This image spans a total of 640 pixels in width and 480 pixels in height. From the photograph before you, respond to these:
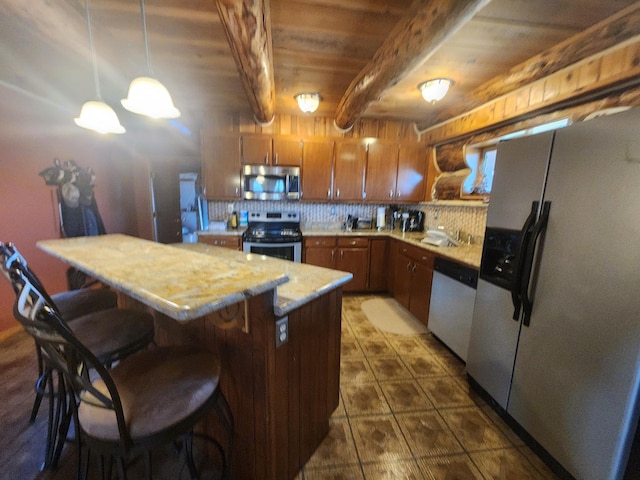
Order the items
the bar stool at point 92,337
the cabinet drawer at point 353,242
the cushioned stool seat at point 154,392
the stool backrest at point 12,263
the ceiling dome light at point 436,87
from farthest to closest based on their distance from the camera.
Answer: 1. the cabinet drawer at point 353,242
2. the ceiling dome light at point 436,87
3. the bar stool at point 92,337
4. the stool backrest at point 12,263
5. the cushioned stool seat at point 154,392

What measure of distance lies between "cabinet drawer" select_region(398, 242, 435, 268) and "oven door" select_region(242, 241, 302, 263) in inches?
52.0

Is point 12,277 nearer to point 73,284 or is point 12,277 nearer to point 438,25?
point 73,284

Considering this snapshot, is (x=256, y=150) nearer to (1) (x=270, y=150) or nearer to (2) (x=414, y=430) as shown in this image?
(1) (x=270, y=150)

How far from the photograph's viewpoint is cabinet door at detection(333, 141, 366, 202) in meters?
3.70

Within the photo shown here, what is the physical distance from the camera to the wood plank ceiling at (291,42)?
148 cm

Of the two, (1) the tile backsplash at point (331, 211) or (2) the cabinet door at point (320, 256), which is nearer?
(1) the tile backsplash at point (331, 211)

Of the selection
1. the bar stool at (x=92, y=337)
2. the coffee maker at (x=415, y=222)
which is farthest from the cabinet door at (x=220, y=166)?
the coffee maker at (x=415, y=222)

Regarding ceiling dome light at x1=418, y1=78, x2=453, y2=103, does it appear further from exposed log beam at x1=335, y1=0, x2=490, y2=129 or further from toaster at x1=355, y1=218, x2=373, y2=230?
toaster at x1=355, y1=218, x2=373, y2=230

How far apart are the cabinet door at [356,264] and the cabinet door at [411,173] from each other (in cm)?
103

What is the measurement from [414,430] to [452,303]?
1.09 m

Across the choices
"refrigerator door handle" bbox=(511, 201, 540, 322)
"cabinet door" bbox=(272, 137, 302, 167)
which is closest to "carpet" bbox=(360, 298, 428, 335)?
"refrigerator door handle" bbox=(511, 201, 540, 322)

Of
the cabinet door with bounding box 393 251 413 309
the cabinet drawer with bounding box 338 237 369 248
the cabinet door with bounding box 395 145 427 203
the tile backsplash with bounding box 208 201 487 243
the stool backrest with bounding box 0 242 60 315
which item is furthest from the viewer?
the cabinet door with bounding box 395 145 427 203

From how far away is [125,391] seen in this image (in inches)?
36.1

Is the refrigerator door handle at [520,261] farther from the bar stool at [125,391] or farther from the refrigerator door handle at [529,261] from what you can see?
the bar stool at [125,391]
